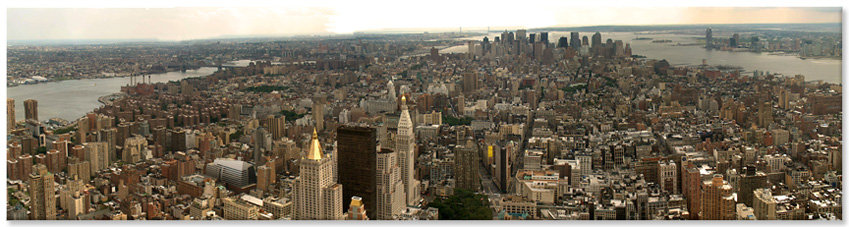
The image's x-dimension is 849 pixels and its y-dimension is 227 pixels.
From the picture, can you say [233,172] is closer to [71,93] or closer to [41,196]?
[41,196]

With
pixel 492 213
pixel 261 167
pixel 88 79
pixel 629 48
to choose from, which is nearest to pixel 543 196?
pixel 492 213

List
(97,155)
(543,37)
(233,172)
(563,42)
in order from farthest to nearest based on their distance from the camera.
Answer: (563,42) → (543,37) → (97,155) → (233,172)

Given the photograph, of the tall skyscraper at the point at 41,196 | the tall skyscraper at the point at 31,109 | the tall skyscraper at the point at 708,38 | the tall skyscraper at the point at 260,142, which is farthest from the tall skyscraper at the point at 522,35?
the tall skyscraper at the point at 31,109

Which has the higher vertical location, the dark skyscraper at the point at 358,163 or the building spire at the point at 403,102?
the building spire at the point at 403,102

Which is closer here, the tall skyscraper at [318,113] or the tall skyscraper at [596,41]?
the tall skyscraper at [318,113]

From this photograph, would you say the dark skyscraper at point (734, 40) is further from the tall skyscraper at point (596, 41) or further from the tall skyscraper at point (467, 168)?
the tall skyscraper at point (467, 168)

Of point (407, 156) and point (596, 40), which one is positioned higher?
point (596, 40)

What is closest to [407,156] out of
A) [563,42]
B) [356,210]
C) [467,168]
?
[467,168]

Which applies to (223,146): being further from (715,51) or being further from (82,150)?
(715,51)
